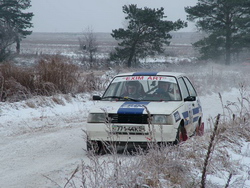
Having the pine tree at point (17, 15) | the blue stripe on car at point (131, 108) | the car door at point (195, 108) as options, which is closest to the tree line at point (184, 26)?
the pine tree at point (17, 15)

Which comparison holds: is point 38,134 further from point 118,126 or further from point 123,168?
point 123,168

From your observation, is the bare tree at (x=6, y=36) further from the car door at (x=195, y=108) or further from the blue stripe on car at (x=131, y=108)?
the blue stripe on car at (x=131, y=108)

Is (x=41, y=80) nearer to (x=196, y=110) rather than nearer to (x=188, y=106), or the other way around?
(x=196, y=110)

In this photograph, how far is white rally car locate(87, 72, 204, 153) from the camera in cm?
742

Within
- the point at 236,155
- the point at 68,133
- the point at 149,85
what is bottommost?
the point at 68,133

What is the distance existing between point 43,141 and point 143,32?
33335 millimetres

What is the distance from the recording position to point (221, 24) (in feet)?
142

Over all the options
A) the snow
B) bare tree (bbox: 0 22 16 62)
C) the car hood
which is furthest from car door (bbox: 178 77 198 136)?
bare tree (bbox: 0 22 16 62)

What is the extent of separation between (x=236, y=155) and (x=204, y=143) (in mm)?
487

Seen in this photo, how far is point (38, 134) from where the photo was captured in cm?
1047

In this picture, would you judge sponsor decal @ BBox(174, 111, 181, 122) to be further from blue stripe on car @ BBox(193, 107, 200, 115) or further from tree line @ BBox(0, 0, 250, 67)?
tree line @ BBox(0, 0, 250, 67)

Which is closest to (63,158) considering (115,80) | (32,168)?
(32,168)

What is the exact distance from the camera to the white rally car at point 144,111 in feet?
24.3

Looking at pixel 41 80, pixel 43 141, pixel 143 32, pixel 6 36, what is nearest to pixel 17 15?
pixel 6 36
